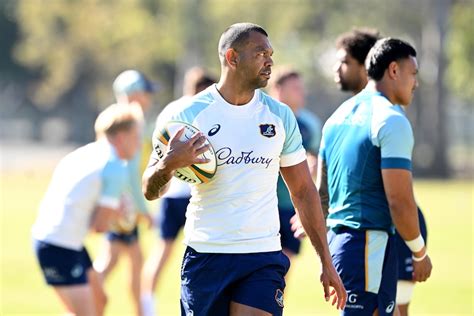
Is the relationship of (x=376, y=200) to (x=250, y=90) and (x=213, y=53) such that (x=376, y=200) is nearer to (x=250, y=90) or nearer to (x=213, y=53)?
(x=250, y=90)

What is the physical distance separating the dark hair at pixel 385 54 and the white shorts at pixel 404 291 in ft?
5.33

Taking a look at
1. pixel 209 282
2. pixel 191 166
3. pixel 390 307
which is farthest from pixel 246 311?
pixel 390 307

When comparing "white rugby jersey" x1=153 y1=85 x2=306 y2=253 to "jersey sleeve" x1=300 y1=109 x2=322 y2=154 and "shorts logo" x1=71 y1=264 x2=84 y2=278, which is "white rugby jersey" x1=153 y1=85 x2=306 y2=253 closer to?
"shorts logo" x1=71 y1=264 x2=84 y2=278

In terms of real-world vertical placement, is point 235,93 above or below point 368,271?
above

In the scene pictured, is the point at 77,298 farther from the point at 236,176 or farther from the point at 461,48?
the point at 461,48

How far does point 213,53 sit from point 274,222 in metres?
55.4

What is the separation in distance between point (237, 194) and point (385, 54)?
156 centimetres

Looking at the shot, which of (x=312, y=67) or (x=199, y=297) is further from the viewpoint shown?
(x=312, y=67)

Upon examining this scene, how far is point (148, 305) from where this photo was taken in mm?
11695

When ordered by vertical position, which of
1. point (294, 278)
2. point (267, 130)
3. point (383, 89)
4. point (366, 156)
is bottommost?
point (294, 278)

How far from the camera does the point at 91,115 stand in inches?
2758

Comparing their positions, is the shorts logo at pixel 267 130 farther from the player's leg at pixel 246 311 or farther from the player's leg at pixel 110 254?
the player's leg at pixel 110 254

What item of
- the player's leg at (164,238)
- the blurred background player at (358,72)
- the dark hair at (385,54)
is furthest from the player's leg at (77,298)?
the dark hair at (385,54)

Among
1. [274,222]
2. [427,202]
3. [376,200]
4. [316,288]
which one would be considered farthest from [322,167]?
[427,202]
